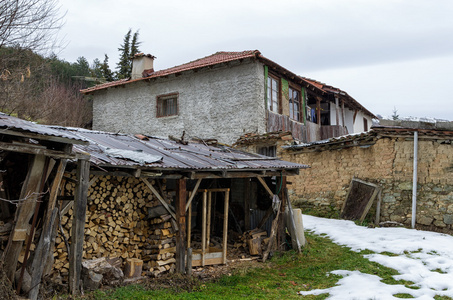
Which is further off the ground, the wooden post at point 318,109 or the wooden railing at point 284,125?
the wooden post at point 318,109

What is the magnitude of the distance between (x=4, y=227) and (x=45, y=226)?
54 centimetres

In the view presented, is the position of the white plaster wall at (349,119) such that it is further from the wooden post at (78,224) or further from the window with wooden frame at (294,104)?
the wooden post at (78,224)

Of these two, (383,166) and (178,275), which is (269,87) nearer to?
(383,166)

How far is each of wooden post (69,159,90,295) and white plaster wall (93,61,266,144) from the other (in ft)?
32.8

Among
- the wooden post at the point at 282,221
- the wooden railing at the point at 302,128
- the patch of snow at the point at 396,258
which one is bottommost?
the patch of snow at the point at 396,258

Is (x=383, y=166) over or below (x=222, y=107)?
below

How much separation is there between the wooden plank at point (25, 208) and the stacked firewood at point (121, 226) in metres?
1.20

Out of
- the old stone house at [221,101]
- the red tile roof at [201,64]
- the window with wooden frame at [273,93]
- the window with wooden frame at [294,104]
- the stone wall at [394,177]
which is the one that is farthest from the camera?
the window with wooden frame at [294,104]

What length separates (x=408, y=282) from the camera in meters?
6.81

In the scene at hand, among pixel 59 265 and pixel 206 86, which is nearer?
pixel 59 265

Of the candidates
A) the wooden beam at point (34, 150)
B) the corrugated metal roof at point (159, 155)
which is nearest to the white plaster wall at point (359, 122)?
the corrugated metal roof at point (159, 155)

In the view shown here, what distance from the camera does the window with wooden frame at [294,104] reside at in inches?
672

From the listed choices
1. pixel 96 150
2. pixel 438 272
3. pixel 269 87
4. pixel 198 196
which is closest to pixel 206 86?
pixel 269 87

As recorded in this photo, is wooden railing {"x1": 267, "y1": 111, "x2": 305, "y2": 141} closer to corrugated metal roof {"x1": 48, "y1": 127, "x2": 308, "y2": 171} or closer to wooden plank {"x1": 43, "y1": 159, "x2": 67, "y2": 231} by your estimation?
corrugated metal roof {"x1": 48, "y1": 127, "x2": 308, "y2": 171}
